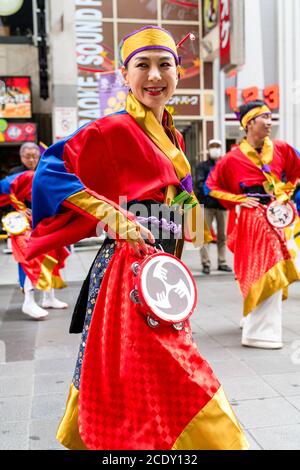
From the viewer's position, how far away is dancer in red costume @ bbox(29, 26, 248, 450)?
1.73 meters

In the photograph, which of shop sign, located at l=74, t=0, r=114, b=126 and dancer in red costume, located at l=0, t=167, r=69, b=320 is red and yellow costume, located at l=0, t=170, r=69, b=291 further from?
shop sign, located at l=74, t=0, r=114, b=126

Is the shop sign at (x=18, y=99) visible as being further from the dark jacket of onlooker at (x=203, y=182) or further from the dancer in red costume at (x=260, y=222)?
the dancer in red costume at (x=260, y=222)

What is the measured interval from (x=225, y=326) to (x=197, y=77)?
723cm

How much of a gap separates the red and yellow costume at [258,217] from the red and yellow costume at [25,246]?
5.74 ft

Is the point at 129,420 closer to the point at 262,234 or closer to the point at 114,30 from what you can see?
the point at 262,234

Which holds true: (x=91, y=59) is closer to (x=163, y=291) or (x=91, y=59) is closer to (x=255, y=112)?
(x=255, y=112)

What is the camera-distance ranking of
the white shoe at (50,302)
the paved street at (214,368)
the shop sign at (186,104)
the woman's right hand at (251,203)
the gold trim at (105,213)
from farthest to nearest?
the shop sign at (186,104), the white shoe at (50,302), the woman's right hand at (251,203), the paved street at (214,368), the gold trim at (105,213)

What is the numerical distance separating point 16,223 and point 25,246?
270 millimetres

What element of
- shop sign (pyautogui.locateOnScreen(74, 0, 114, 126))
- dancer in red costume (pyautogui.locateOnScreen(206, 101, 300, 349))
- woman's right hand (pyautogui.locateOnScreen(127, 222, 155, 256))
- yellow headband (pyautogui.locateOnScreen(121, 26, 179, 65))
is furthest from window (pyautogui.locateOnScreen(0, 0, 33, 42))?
woman's right hand (pyautogui.locateOnScreen(127, 222, 155, 256))

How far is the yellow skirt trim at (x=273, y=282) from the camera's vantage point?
3.95 meters

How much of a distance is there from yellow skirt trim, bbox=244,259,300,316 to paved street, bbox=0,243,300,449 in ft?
1.19

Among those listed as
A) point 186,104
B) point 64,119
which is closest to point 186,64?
point 186,104

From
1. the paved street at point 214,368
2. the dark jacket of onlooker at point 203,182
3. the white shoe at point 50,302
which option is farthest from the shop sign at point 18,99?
the white shoe at point 50,302
